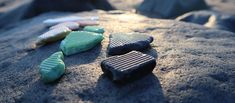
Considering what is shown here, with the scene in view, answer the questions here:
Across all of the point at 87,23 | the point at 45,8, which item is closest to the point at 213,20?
the point at 87,23

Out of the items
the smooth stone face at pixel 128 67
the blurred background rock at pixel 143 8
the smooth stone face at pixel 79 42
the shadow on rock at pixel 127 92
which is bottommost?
the blurred background rock at pixel 143 8

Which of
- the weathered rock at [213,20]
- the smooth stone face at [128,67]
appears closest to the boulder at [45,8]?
the weathered rock at [213,20]

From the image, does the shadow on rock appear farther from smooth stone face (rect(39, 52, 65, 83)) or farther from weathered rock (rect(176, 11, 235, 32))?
weathered rock (rect(176, 11, 235, 32))

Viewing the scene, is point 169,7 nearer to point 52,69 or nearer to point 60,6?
point 60,6

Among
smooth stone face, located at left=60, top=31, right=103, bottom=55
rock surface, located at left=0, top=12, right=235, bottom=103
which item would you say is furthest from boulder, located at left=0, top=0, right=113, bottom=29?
smooth stone face, located at left=60, top=31, right=103, bottom=55

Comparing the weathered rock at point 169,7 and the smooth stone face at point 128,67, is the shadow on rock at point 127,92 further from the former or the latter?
the weathered rock at point 169,7

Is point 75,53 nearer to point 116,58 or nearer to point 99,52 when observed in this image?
point 99,52

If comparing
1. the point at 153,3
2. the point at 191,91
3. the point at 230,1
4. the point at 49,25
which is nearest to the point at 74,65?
the point at 191,91
